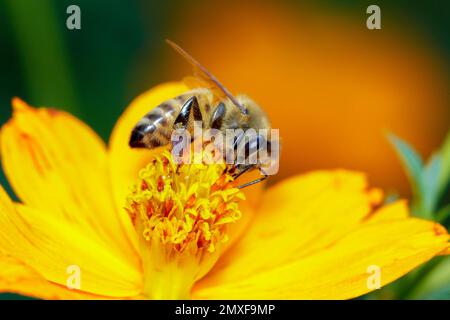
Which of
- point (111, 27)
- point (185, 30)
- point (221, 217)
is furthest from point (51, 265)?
point (185, 30)

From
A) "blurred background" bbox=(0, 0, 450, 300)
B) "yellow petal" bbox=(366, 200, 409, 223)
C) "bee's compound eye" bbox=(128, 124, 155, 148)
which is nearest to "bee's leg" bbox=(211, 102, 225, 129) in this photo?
"bee's compound eye" bbox=(128, 124, 155, 148)

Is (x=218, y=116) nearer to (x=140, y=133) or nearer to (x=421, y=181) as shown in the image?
(x=140, y=133)

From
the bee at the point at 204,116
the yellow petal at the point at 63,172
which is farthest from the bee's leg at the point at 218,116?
the yellow petal at the point at 63,172

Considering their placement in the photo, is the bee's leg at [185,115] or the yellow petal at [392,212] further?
the yellow petal at [392,212]

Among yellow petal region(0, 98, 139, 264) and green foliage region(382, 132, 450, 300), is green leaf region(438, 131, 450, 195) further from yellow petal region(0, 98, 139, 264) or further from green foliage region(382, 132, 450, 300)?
yellow petal region(0, 98, 139, 264)

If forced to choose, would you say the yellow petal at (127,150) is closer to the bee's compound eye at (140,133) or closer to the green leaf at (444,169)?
the bee's compound eye at (140,133)

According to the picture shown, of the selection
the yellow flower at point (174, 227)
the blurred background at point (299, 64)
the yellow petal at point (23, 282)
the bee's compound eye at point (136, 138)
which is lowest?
the yellow petal at point (23, 282)
